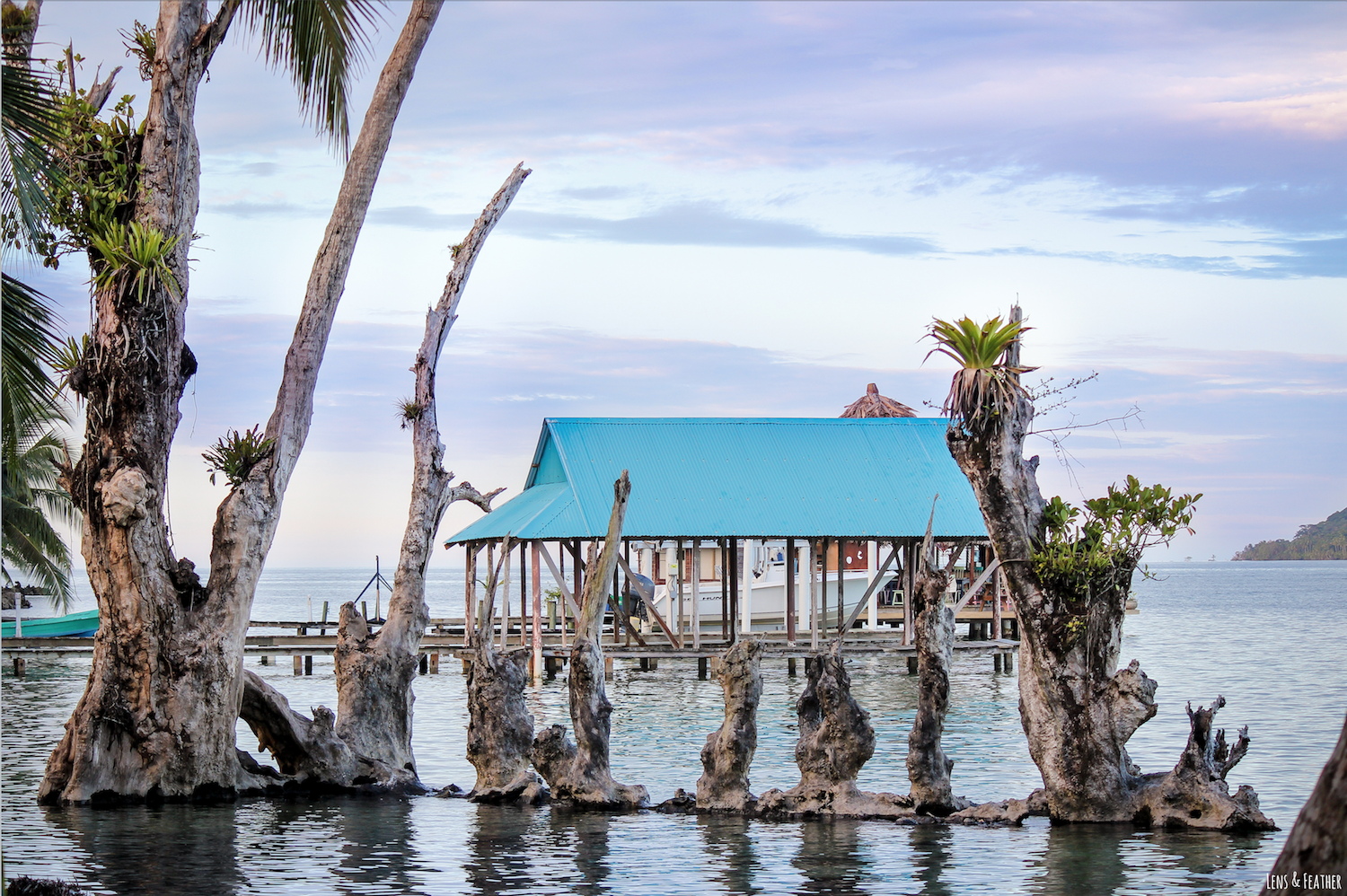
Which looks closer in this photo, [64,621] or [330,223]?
[330,223]

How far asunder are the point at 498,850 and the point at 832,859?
2907 mm

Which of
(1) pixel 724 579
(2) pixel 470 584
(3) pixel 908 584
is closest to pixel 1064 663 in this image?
(3) pixel 908 584

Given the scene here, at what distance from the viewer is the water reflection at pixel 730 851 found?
10.5 metres

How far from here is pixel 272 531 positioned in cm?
1441

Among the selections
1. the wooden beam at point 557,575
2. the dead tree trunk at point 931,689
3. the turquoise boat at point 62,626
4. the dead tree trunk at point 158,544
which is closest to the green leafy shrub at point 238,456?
the dead tree trunk at point 158,544

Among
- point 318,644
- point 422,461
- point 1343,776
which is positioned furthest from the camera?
point 318,644

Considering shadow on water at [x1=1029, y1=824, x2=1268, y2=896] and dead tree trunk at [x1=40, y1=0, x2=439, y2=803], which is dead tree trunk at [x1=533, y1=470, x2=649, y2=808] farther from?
shadow on water at [x1=1029, y1=824, x2=1268, y2=896]

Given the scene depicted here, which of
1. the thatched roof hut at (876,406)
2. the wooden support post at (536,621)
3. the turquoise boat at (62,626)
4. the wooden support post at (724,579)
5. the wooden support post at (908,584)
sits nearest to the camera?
the wooden support post at (536,621)

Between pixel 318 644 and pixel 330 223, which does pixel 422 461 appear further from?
pixel 318 644

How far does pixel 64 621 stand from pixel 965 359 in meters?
38.2

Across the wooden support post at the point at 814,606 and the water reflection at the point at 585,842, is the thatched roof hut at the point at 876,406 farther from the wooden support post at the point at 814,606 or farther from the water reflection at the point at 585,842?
the water reflection at the point at 585,842

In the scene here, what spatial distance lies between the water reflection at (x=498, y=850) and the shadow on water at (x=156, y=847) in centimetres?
185

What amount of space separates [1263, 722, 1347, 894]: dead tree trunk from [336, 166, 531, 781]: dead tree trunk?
11.7m

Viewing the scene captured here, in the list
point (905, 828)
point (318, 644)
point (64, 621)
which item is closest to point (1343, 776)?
point (905, 828)
